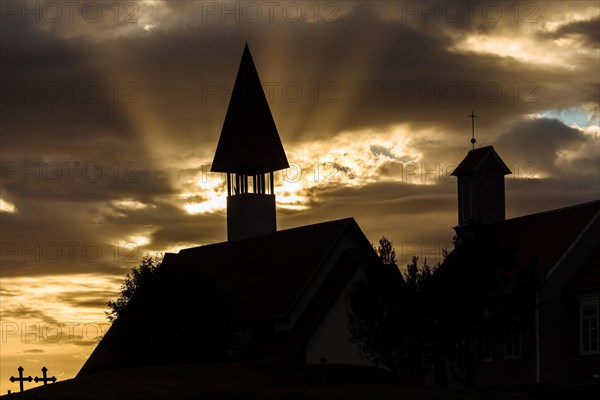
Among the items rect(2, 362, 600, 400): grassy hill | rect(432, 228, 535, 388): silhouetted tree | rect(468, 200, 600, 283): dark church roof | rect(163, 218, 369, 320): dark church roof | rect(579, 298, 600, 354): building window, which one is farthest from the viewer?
rect(163, 218, 369, 320): dark church roof

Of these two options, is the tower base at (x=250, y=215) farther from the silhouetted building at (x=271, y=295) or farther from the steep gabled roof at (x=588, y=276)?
the steep gabled roof at (x=588, y=276)

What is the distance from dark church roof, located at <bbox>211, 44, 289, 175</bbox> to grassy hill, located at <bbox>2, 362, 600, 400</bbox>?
3180cm

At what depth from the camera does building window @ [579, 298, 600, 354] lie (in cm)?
5262

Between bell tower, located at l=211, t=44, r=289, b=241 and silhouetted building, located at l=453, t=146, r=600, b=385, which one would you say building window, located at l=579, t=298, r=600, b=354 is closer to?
silhouetted building, located at l=453, t=146, r=600, b=385

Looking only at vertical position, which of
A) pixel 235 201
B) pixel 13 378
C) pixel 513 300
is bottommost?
pixel 13 378

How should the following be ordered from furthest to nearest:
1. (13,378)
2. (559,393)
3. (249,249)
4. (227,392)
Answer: (249,249) → (13,378) → (559,393) → (227,392)

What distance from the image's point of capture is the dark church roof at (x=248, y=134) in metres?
74.4

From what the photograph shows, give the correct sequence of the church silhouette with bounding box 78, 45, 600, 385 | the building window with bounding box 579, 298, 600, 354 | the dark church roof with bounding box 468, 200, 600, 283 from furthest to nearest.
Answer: the dark church roof with bounding box 468, 200, 600, 283 < the church silhouette with bounding box 78, 45, 600, 385 < the building window with bounding box 579, 298, 600, 354

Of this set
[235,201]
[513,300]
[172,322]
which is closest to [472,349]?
[513,300]

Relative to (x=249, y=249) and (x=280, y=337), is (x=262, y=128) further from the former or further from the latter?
(x=280, y=337)

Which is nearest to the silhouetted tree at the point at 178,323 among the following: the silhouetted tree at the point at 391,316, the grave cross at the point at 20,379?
the grave cross at the point at 20,379

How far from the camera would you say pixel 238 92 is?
76.0 m

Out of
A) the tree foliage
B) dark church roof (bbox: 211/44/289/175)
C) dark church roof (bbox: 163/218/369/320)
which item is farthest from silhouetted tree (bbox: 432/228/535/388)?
dark church roof (bbox: 211/44/289/175)

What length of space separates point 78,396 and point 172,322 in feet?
60.7
